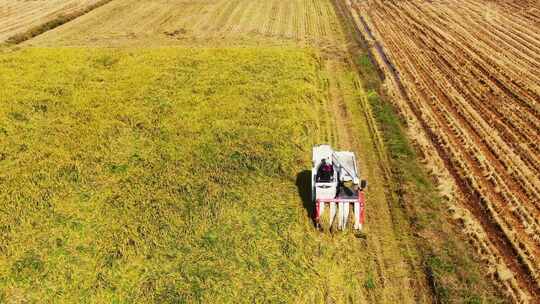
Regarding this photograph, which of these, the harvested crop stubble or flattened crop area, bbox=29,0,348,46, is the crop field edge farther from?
the harvested crop stubble

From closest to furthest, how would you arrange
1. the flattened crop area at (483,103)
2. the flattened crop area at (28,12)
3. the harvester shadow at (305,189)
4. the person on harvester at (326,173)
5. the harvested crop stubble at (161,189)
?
the harvested crop stubble at (161,189) → the flattened crop area at (483,103) → the person on harvester at (326,173) → the harvester shadow at (305,189) → the flattened crop area at (28,12)

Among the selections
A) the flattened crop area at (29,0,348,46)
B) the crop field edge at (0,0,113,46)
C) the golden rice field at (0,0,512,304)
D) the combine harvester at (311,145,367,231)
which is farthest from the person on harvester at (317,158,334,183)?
the crop field edge at (0,0,113,46)

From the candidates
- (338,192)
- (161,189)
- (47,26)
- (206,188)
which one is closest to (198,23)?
(47,26)

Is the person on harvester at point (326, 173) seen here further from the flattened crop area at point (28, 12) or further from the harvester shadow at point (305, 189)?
the flattened crop area at point (28, 12)

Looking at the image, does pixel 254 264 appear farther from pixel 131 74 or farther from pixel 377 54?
pixel 377 54

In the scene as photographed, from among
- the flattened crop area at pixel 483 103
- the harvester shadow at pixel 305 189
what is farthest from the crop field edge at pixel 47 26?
the harvester shadow at pixel 305 189

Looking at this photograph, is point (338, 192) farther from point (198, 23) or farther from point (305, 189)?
point (198, 23)
